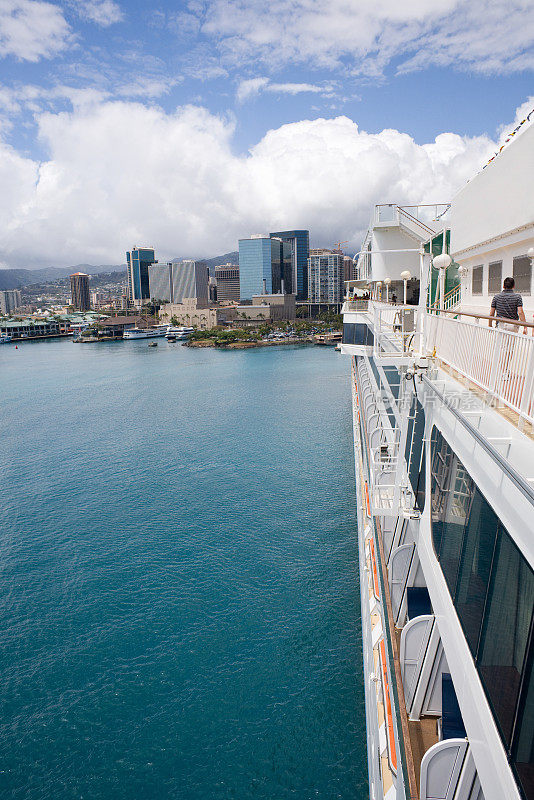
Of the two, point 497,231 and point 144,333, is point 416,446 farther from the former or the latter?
point 144,333

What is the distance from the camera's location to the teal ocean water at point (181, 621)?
8.30 meters

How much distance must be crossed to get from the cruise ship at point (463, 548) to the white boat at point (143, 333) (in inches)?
4450

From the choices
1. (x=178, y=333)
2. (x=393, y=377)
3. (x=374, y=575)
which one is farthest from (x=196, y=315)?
(x=374, y=575)

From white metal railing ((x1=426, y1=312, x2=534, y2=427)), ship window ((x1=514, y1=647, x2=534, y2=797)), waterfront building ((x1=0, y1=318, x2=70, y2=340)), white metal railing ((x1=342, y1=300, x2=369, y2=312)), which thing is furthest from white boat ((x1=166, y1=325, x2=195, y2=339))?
ship window ((x1=514, y1=647, x2=534, y2=797))

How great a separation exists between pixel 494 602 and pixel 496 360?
5.78 feet

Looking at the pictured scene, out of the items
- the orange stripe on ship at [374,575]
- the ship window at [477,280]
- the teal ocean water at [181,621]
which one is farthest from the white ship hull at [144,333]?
the orange stripe on ship at [374,575]

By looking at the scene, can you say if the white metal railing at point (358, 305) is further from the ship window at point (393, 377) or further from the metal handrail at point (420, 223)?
the ship window at point (393, 377)

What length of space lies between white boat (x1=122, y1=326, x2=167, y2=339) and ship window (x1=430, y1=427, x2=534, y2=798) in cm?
11802

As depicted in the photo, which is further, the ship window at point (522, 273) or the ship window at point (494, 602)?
the ship window at point (522, 273)

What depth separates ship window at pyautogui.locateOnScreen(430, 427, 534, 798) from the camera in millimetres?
2939

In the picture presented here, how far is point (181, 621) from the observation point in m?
11.6

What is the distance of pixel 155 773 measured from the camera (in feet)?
26.7

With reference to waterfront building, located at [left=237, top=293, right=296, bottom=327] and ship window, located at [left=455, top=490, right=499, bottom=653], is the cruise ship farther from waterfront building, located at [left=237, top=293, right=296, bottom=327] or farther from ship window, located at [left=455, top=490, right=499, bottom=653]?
waterfront building, located at [left=237, top=293, right=296, bottom=327]

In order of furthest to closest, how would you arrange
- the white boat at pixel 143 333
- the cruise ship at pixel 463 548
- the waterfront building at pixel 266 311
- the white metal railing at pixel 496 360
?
the waterfront building at pixel 266 311 < the white boat at pixel 143 333 < the white metal railing at pixel 496 360 < the cruise ship at pixel 463 548
